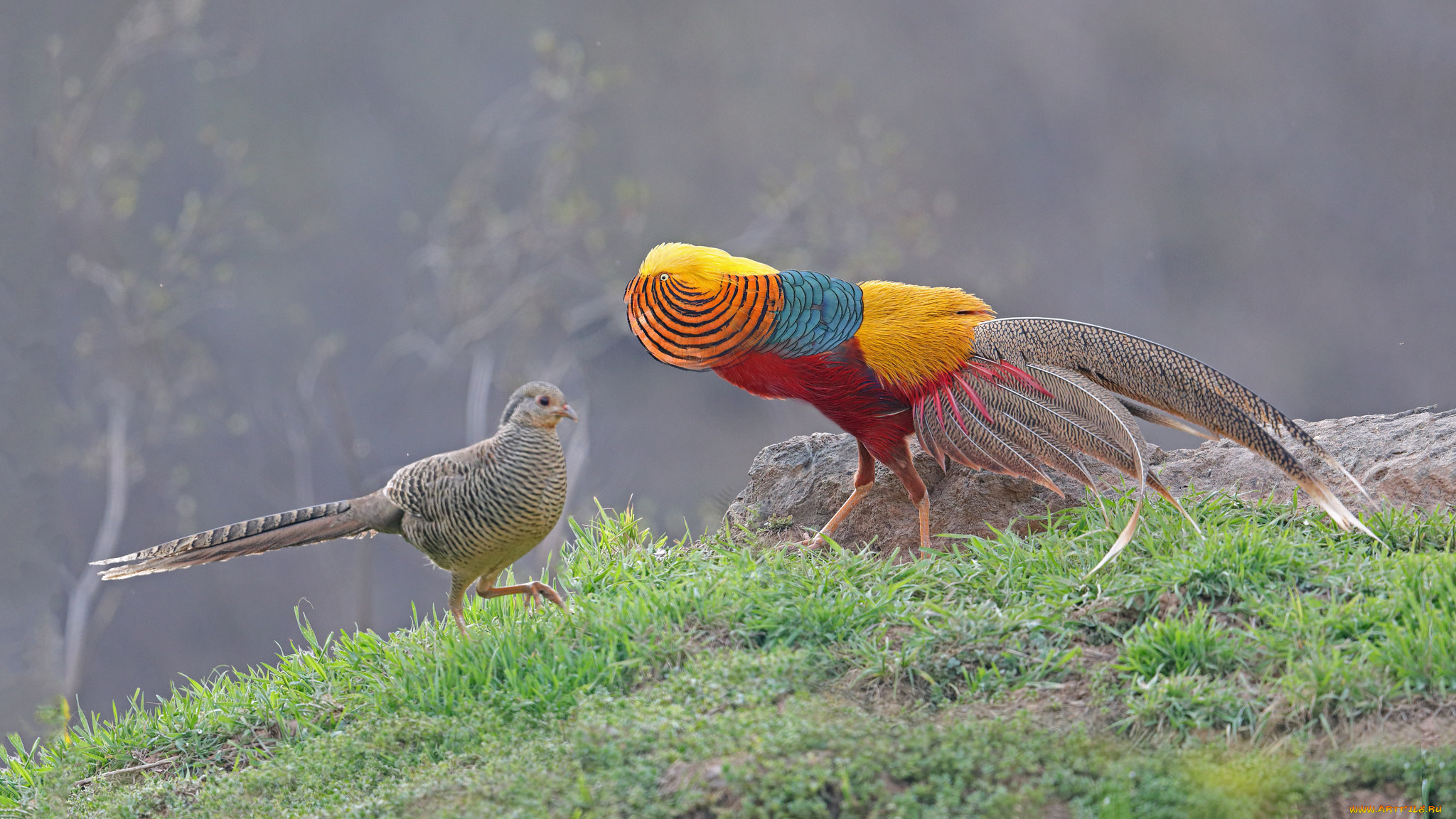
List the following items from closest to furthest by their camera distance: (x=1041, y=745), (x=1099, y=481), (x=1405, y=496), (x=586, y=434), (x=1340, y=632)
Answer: (x=1041, y=745) → (x=1340, y=632) → (x=1405, y=496) → (x=1099, y=481) → (x=586, y=434)

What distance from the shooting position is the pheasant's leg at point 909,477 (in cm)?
434

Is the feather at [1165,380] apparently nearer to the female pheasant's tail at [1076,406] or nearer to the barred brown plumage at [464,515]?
the female pheasant's tail at [1076,406]

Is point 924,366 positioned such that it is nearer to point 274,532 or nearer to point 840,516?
point 840,516

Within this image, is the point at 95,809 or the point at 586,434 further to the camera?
the point at 586,434

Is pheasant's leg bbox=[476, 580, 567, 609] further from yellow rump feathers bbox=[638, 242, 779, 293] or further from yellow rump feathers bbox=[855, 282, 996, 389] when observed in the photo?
yellow rump feathers bbox=[855, 282, 996, 389]

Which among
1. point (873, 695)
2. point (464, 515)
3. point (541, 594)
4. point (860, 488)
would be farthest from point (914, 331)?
point (464, 515)

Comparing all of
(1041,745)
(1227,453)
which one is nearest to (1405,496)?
(1227,453)

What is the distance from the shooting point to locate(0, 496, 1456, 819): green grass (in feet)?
9.04

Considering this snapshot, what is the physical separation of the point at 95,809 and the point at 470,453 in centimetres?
173

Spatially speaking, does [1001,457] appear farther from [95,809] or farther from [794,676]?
[95,809]

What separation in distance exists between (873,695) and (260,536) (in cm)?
219

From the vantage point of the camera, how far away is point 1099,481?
4.56 metres

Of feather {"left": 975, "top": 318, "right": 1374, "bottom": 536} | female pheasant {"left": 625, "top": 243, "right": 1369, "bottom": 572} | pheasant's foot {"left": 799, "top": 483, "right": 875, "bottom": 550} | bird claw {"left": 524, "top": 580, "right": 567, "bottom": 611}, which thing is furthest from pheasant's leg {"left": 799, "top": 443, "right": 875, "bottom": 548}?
bird claw {"left": 524, "top": 580, "right": 567, "bottom": 611}

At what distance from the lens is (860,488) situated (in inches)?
179
